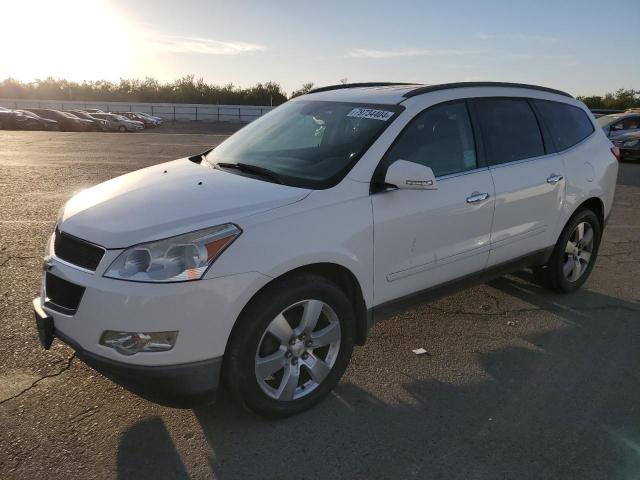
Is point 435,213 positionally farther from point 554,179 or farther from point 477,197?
point 554,179

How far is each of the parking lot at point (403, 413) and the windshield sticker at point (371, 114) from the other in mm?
1594

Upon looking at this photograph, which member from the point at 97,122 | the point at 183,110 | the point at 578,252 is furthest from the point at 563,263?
the point at 183,110

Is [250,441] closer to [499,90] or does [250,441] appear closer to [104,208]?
[104,208]

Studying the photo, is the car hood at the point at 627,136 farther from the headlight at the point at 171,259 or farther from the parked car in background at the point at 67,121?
the parked car in background at the point at 67,121

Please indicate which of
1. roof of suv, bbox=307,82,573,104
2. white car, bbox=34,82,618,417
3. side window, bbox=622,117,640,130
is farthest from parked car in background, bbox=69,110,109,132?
white car, bbox=34,82,618,417

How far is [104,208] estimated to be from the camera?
292 centimetres

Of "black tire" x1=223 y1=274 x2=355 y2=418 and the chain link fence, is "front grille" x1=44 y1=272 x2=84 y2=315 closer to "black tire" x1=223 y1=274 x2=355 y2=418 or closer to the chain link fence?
"black tire" x1=223 y1=274 x2=355 y2=418

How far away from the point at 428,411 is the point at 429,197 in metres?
1.28

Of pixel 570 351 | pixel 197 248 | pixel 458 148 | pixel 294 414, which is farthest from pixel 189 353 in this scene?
Answer: pixel 570 351

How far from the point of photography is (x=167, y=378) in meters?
2.51

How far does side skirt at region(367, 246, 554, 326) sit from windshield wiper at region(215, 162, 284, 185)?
966mm

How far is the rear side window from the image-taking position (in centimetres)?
455

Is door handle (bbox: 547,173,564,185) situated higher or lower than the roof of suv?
lower

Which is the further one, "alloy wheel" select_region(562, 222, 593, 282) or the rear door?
"alloy wheel" select_region(562, 222, 593, 282)
